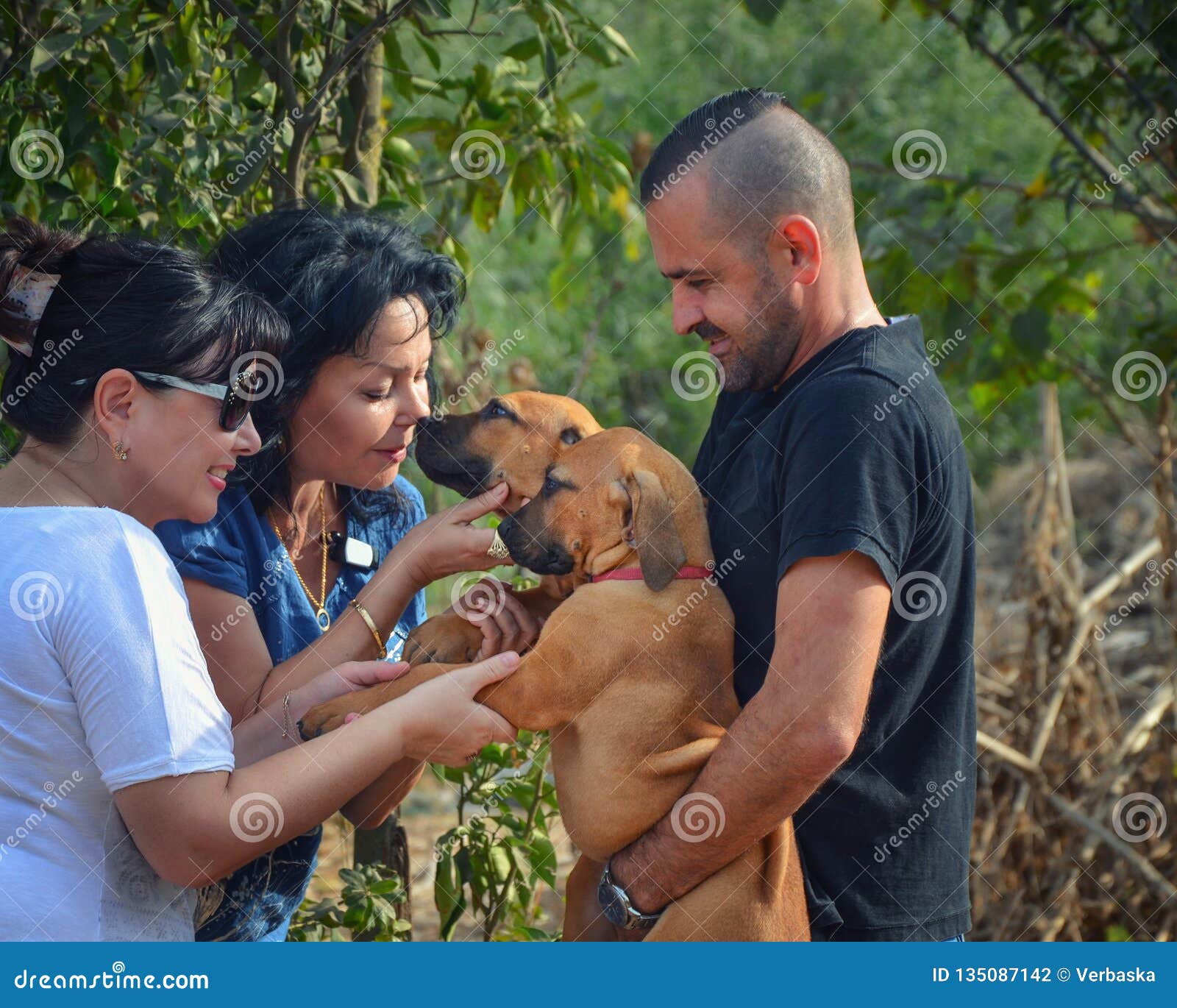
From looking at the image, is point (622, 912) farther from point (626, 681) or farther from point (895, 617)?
point (895, 617)

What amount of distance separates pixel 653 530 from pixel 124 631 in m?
1.49

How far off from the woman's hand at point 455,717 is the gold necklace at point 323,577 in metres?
0.61

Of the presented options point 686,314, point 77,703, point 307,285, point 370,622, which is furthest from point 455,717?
point 307,285

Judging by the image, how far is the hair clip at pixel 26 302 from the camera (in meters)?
2.73

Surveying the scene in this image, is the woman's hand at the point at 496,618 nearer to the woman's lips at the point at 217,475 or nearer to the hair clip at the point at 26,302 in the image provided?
Result: the woman's lips at the point at 217,475

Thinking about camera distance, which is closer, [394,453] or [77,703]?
[77,703]

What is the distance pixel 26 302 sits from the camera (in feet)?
8.98

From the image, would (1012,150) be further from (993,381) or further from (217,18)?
(217,18)

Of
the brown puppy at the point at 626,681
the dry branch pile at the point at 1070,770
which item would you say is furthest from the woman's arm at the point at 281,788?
the dry branch pile at the point at 1070,770

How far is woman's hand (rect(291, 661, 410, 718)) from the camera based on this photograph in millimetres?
3283

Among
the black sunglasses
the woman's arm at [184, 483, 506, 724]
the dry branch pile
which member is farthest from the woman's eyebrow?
the dry branch pile

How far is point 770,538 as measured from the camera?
9.53ft

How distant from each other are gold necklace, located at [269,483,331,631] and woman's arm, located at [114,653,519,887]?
738mm

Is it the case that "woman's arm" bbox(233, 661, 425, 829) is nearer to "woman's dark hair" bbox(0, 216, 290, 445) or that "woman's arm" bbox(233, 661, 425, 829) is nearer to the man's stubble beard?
"woman's dark hair" bbox(0, 216, 290, 445)
